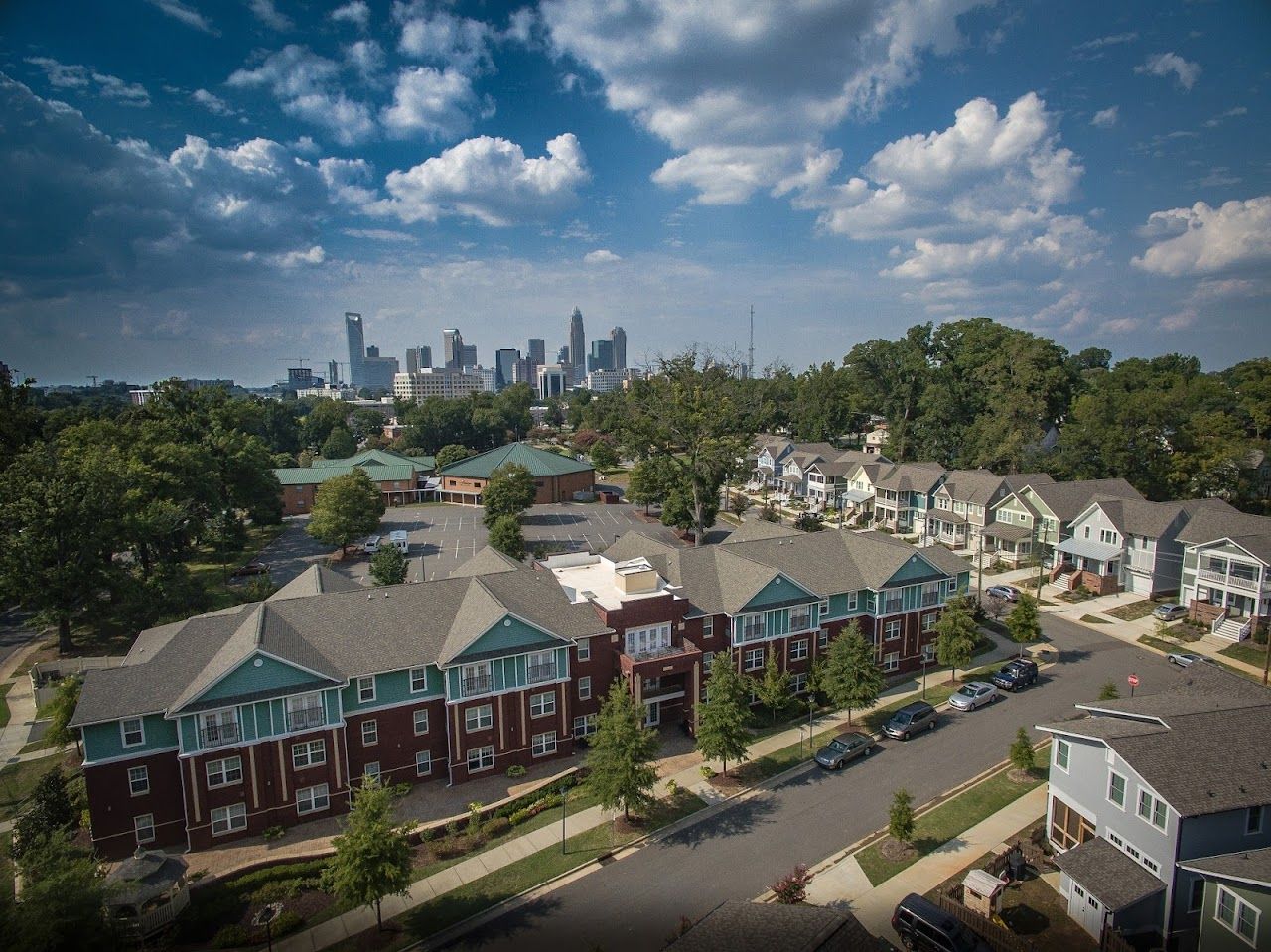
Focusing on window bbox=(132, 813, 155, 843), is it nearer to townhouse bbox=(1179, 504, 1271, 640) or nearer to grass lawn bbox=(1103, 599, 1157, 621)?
grass lawn bbox=(1103, 599, 1157, 621)

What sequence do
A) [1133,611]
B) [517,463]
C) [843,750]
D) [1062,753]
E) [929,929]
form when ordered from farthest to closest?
[517,463] → [1133,611] → [843,750] → [1062,753] → [929,929]

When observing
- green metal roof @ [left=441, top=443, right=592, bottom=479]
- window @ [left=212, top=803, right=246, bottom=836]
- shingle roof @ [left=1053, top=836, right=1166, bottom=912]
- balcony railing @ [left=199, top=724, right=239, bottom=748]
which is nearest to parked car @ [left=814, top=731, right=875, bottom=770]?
shingle roof @ [left=1053, top=836, right=1166, bottom=912]

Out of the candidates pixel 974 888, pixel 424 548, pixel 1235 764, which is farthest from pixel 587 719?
pixel 424 548

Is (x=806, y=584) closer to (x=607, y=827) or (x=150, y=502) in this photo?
(x=607, y=827)

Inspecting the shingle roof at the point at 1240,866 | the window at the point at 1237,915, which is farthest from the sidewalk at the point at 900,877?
the window at the point at 1237,915

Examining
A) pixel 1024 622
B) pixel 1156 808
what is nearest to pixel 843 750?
pixel 1156 808

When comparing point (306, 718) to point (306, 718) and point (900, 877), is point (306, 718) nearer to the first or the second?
point (306, 718)
